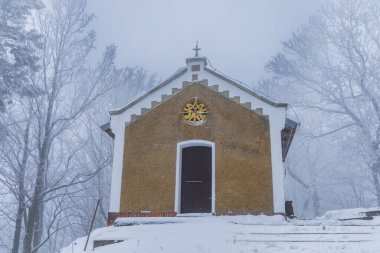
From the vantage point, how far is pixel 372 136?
21625 millimetres

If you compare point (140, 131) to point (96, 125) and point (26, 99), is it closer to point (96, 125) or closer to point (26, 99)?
point (26, 99)

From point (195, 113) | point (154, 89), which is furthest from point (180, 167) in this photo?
point (154, 89)

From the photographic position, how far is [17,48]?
1797cm

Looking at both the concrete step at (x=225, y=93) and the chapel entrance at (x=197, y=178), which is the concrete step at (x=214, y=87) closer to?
the concrete step at (x=225, y=93)

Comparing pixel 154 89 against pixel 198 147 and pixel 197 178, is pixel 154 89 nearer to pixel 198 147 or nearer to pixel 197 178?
pixel 198 147

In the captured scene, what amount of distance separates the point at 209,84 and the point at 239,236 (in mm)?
5796

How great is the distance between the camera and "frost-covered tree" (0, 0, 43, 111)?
58.0 ft

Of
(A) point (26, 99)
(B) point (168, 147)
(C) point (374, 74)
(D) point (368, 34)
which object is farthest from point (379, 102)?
Answer: (A) point (26, 99)

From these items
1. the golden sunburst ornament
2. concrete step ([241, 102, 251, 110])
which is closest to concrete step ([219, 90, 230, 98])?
concrete step ([241, 102, 251, 110])

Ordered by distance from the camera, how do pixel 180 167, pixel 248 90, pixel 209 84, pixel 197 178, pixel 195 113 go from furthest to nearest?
pixel 197 178 → pixel 209 84 → pixel 195 113 → pixel 248 90 → pixel 180 167

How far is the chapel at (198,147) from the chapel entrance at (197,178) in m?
0.04

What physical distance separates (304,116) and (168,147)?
16994mm

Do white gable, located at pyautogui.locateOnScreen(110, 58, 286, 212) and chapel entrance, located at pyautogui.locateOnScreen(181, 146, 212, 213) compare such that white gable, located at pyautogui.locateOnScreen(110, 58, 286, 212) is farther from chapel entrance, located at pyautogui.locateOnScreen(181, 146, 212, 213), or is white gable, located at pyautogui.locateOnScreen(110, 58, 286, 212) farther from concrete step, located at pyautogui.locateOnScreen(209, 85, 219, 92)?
chapel entrance, located at pyautogui.locateOnScreen(181, 146, 212, 213)

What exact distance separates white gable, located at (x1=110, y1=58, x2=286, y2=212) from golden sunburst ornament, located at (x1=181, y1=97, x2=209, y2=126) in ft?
2.56
